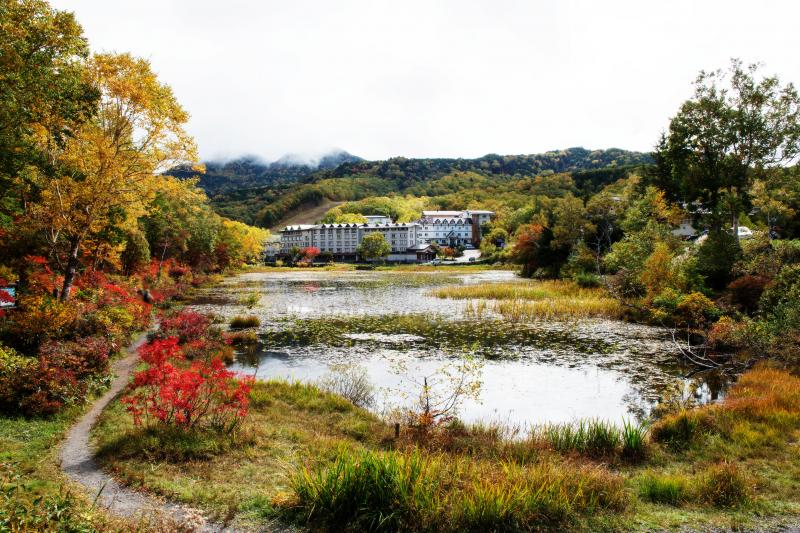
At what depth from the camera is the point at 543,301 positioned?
38250 mm

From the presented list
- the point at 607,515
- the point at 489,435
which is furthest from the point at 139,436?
the point at 607,515

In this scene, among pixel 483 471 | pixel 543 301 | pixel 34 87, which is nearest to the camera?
pixel 483 471

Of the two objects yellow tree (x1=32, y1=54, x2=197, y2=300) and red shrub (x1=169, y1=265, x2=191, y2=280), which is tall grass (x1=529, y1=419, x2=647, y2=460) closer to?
yellow tree (x1=32, y1=54, x2=197, y2=300)

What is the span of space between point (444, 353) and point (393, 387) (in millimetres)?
5539

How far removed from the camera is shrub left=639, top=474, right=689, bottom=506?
854 cm

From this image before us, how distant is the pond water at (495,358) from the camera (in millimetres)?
16250

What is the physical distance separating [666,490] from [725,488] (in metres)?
0.97

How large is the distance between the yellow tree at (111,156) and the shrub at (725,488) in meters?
22.5

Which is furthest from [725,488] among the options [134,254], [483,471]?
[134,254]

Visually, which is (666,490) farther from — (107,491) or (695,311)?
(695,311)

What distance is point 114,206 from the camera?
901 inches

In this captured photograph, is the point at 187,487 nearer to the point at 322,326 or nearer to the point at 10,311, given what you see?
the point at 10,311

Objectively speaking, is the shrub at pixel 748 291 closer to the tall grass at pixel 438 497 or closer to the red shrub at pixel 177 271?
the tall grass at pixel 438 497

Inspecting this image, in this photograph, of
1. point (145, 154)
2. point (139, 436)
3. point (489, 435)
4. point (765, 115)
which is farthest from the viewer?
point (765, 115)
